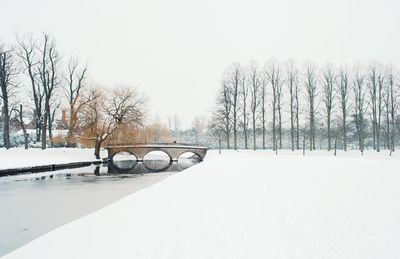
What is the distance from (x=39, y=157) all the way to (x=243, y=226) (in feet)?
106

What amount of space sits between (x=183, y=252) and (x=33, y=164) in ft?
98.0

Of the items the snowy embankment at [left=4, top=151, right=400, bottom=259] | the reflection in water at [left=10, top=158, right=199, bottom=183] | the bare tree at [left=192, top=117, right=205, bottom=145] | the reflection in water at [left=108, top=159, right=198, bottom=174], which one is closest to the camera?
the snowy embankment at [left=4, top=151, right=400, bottom=259]

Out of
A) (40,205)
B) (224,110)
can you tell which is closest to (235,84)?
(224,110)

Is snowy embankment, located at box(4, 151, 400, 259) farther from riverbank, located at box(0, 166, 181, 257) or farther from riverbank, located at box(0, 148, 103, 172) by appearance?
riverbank, located at box(0, 148, 103, 172)

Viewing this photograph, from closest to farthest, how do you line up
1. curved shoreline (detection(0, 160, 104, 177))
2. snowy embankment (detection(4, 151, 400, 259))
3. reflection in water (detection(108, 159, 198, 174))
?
snowy embankment (detection(4, 151, 400, 259)) → curved shoreline (detection(0, 160, 104, 177)) → reflection in water (detection(108, 159, 198, 174))

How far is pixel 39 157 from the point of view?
116 feet

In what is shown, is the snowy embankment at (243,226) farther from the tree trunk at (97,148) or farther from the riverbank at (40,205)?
the tree trunk at (97,148)

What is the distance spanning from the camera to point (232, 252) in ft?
22.1

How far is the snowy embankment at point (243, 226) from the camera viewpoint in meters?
6.88

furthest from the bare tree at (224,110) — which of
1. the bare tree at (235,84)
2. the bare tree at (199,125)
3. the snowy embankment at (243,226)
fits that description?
the bare tree at (199,125)

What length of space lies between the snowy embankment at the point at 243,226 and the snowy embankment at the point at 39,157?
2215cm

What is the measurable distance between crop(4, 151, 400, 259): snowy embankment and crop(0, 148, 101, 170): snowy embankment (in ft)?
72.7

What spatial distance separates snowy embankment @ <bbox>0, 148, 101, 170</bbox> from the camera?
31116 millimetres

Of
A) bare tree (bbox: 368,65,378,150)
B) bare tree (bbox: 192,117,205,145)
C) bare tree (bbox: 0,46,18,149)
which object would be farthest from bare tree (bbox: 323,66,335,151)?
bare tree (bbox: 192,117,205,145)
